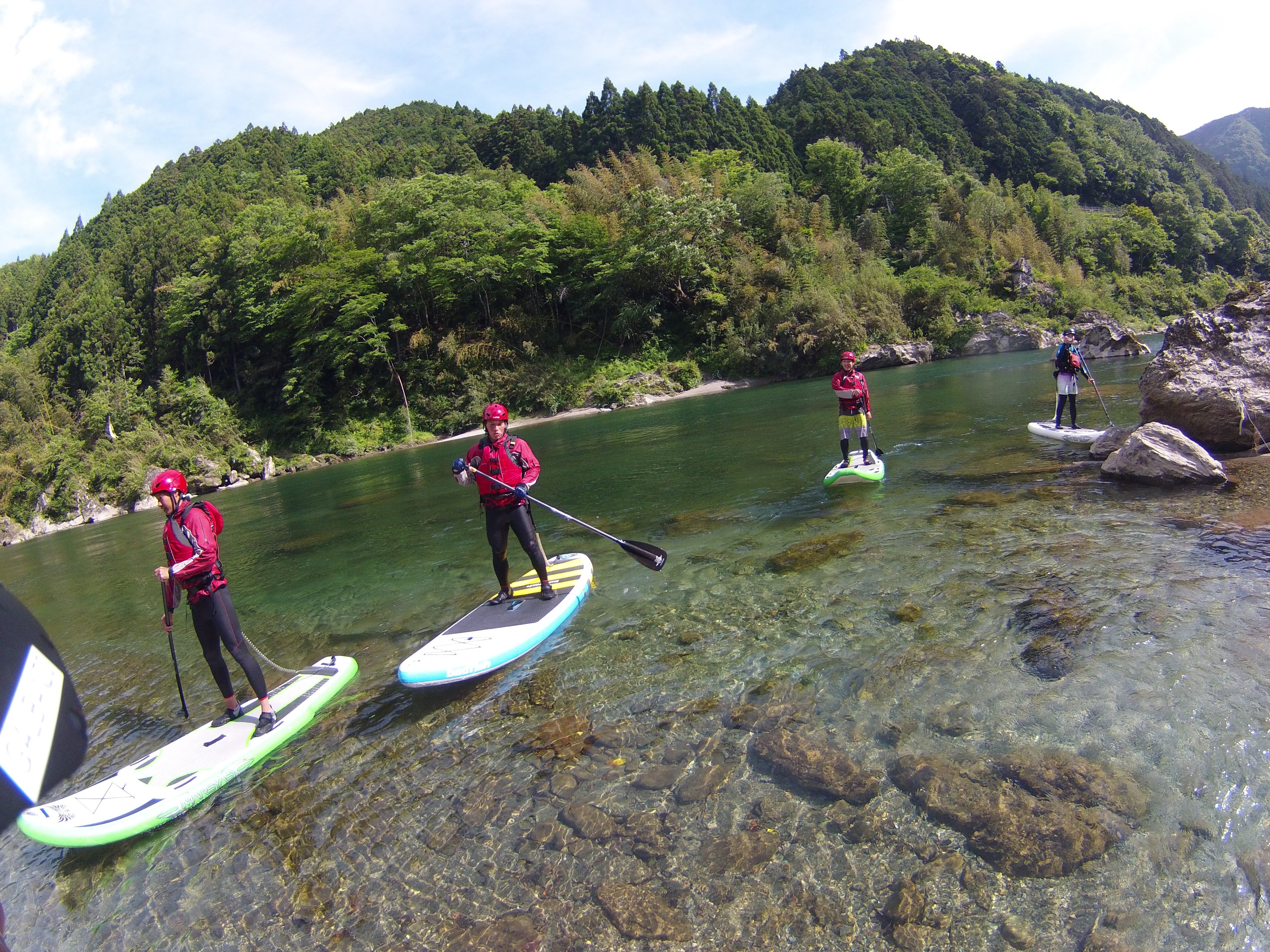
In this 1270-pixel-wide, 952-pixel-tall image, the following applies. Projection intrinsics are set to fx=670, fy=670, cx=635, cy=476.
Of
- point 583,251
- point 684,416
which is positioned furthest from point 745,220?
point 684,416

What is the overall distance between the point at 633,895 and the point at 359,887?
1.65 metres

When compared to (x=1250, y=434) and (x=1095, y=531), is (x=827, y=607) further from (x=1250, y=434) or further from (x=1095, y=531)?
(x=1250, y=434)

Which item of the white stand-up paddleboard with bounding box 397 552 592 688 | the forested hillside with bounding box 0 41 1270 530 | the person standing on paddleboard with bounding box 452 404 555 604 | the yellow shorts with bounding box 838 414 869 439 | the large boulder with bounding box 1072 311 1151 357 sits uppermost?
the forested hillside with bounding box 0 41 1270 530

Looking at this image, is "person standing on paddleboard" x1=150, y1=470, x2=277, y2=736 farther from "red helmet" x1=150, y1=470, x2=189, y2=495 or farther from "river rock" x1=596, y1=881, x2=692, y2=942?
"river rock" x1=596, y1=881, x2=692, y2=942

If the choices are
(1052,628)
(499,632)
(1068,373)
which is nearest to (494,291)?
(1068,373)

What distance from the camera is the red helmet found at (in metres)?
5.17

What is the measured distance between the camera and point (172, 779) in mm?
5086

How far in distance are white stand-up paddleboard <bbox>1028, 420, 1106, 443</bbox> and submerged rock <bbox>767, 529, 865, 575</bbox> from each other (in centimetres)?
624

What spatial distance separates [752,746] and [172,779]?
14.3 feet

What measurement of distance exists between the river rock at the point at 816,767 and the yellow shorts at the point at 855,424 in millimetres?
8186

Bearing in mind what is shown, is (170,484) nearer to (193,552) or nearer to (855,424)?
(193,552)

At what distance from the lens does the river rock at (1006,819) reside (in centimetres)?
334

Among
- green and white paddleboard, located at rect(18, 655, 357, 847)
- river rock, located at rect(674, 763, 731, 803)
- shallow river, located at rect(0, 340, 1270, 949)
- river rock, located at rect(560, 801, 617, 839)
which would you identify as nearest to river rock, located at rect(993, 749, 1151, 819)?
shallow river, located at rect(0, 340, 1270, 949)

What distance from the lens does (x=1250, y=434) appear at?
10.3 m
